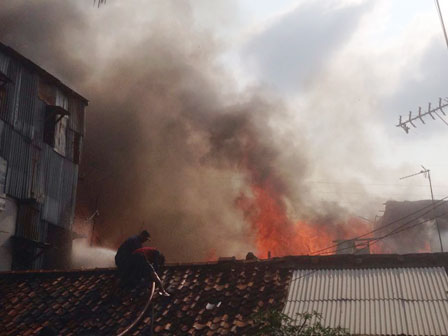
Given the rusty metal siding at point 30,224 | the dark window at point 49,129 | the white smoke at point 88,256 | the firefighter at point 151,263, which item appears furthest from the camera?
the white smoke at point 88,256

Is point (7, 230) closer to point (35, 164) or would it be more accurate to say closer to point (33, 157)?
point (35, 164)

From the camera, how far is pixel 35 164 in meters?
20.5

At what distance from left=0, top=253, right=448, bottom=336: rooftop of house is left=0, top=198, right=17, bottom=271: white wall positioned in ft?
16.7

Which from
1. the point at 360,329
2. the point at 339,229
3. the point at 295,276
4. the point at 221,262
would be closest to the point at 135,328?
the point at 221,262

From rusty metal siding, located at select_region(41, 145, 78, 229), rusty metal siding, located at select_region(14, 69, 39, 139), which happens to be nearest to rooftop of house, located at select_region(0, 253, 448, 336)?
rusty metal siding, located at select_region(41, 145, 78, 229)

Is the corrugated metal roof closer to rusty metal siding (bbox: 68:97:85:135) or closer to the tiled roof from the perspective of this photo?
the tiled roof

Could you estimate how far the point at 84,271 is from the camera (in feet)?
45.9

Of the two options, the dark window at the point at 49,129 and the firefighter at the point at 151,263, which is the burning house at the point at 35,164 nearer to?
the dark window at the point at 49,129

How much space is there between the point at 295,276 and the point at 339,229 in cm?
3086

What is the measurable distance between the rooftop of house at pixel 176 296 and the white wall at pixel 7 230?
5085 millimetres

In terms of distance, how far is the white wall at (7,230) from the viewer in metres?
18.6

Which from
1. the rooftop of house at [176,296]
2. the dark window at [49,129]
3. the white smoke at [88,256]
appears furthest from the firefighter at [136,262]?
the white smoke at [88,256]

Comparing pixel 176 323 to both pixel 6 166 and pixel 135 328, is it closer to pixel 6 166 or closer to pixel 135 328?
pixel 135 328

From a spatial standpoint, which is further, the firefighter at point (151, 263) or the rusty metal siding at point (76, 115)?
the rusty metal siding at point (76, 115)
